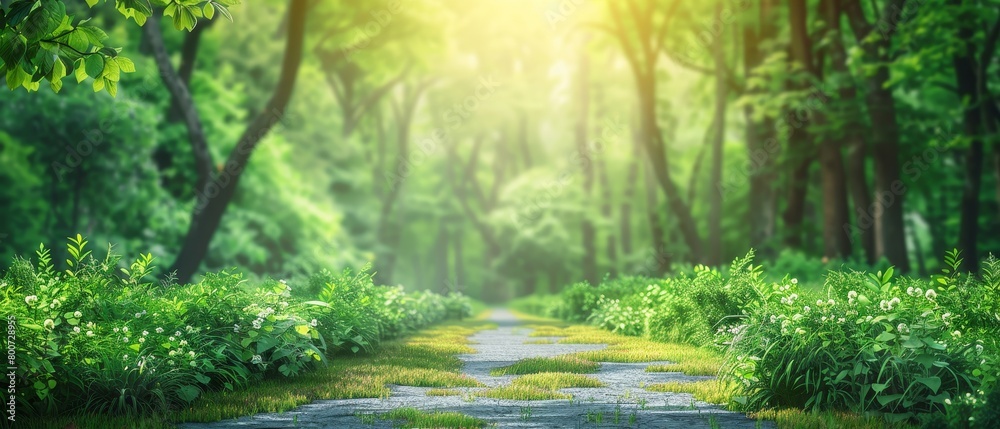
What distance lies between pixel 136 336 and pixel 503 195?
37.5m

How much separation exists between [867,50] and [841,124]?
1.79 meters

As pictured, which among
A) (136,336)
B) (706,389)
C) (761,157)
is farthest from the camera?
(761,157)

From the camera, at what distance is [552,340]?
1276 cm

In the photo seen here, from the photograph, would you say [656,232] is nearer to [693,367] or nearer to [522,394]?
[693,367]

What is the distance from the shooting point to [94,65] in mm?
5801

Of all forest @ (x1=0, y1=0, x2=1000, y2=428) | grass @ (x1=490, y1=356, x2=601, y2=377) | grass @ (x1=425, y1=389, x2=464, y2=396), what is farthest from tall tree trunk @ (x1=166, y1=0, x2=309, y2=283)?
grass @ (x1=425, y1=389, x2=464, y2=396)

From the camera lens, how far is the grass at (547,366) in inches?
332

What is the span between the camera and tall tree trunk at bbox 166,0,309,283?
18.0 metres

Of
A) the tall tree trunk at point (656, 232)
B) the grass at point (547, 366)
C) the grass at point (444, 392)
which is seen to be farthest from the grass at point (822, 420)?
the tall tree trunk at point (656, 232)

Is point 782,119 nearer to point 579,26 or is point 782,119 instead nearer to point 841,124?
point 841,124

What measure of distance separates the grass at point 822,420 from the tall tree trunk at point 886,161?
44.3ft

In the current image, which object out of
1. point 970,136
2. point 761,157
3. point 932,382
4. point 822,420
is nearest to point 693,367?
point 822,420

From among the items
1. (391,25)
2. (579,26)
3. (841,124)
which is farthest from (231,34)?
(841,124)

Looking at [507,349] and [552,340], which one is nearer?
[507,349]
